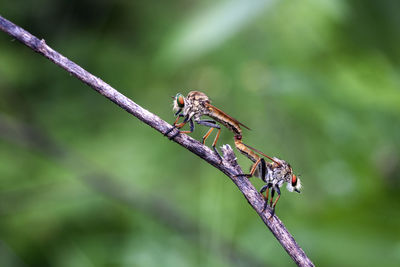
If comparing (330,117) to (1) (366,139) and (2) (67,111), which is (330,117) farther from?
(2) (67,111)

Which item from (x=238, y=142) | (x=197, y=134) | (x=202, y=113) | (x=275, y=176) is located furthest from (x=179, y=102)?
(x=197, y=134)

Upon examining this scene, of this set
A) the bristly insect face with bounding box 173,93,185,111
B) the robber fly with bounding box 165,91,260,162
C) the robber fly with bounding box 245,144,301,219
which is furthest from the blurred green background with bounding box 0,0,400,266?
the robber fly with bounding box 245,144,301,219

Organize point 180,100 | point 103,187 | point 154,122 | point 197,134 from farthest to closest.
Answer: point 197,134 < point 103,187 < point 180,100 < point 154,122

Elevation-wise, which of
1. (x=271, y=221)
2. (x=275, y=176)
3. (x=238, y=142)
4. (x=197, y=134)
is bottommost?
(x=271, y=221)

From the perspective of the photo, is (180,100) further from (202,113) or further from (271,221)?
(271,221)

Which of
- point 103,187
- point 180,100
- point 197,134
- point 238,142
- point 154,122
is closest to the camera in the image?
point 154,122

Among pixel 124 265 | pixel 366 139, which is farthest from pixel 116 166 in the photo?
pixel 366 139

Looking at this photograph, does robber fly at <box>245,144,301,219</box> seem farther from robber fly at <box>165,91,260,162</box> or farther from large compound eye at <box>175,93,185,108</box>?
large compound eye at <box>175,93,185,108</box>
